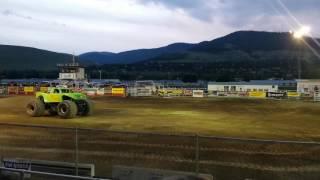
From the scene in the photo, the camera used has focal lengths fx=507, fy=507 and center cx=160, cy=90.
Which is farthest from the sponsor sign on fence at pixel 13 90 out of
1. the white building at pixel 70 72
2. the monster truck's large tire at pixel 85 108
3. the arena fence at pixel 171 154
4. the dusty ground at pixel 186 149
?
the arena fence at pixel 171 154

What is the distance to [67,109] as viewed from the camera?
112 ft

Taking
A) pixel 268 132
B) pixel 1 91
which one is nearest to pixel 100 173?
pixel 268 132

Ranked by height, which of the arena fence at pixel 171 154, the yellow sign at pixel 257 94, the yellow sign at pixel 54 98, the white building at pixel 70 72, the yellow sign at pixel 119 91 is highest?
the white building at pixel 70 72

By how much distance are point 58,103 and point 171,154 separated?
19.5 metres

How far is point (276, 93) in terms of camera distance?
72.8 metres

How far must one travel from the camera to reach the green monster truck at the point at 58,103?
3507cm

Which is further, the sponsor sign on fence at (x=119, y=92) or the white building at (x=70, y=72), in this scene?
the white building at (x=70, y=72)

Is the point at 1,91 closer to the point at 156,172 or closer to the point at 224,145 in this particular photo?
the point at 224,145

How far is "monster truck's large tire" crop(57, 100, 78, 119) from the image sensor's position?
34281 mm

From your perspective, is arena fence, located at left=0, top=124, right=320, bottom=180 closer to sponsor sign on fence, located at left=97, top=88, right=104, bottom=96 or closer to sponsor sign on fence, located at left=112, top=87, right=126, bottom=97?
sponsor sign on fence, located at left=112, top=87, right=126, bottom=97

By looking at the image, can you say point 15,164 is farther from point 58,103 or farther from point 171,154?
point 58,103

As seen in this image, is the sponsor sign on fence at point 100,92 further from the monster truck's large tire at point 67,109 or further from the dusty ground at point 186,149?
the dusty ground at point 186,149

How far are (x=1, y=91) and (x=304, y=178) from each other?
6957cm

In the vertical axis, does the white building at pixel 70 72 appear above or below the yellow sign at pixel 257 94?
above
